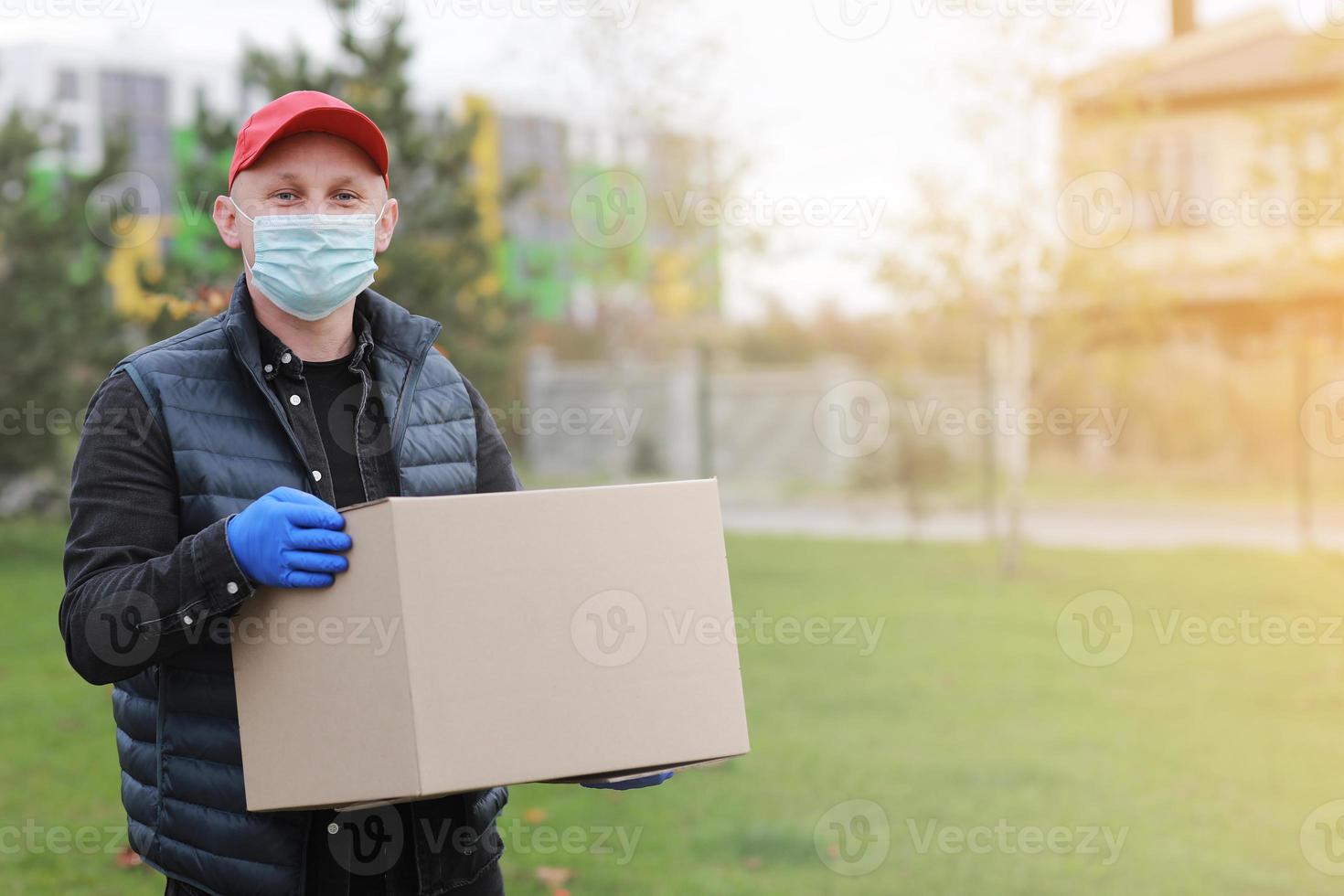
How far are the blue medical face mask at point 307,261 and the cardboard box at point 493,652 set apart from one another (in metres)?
0.49

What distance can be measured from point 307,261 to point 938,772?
473 cm

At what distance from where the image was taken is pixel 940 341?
103ft

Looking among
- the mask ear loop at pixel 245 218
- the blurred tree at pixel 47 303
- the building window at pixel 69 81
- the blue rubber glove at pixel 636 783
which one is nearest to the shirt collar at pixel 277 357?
the mask ear loop at pixel 245 218

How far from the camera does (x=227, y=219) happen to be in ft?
7.29

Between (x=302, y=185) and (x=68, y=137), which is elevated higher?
(x=68, y=137)

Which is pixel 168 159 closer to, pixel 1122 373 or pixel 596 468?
pixel 596 468

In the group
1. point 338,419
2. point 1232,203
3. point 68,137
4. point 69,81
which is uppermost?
point 69,81

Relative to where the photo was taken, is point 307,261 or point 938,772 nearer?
point 307,261

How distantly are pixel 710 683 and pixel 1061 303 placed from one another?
10.6m

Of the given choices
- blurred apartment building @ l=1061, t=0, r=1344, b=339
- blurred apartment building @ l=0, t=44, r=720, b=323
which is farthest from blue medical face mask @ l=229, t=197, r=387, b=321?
blurred apartment building @ l=1061, t=0, r=1344, b=339

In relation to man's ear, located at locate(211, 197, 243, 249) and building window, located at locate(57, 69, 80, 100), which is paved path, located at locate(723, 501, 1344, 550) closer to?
man's ear, located at locate(211, 197, 243, 249)

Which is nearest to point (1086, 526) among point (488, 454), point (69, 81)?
point (488, 454)

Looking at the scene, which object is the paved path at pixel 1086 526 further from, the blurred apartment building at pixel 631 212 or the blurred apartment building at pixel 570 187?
the blurred apartment building at pixel 570 187

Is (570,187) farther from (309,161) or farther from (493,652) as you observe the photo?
(493,652)
